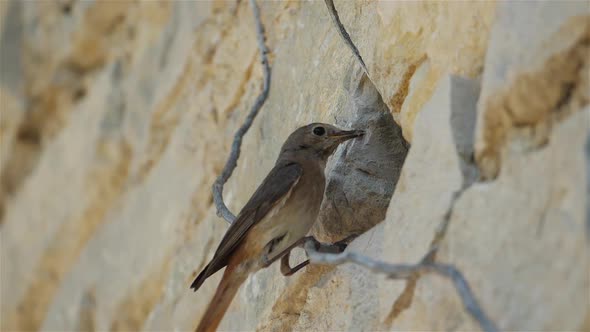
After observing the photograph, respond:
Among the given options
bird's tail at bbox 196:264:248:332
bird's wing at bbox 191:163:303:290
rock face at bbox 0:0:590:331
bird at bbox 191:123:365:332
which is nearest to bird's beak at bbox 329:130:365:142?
bird at bbox 191:123:365:332

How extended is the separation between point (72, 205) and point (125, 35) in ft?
5.56

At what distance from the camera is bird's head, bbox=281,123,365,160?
4.90 m

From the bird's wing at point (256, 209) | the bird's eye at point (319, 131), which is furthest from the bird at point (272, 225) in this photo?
the bird's eye at point (319, 131)

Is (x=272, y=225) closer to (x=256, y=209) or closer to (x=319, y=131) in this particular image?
(x=256, y=209)

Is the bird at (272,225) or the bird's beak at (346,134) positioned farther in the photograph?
the bird's beak at (346,134)

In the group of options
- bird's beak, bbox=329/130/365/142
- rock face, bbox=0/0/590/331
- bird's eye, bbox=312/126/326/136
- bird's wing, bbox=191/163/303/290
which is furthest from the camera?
bird's eye, bbox=312/126/326/136

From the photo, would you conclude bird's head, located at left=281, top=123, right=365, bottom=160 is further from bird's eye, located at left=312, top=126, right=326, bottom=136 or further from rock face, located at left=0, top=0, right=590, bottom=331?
rock face, located at left=0, top=0, right=590, bottom=331

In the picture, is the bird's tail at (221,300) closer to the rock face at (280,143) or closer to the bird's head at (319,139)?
the rock face at (280,143)

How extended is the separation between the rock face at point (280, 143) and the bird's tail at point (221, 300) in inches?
10.3

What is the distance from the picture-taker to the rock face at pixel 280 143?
9.69 ft

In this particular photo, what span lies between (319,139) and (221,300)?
3.23 feet

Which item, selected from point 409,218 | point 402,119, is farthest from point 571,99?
point 402,119

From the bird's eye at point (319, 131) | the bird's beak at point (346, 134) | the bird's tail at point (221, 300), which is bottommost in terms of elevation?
the bird's tail at point (221, 300)

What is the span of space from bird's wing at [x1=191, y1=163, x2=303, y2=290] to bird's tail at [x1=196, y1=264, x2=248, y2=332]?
7 centimetres
